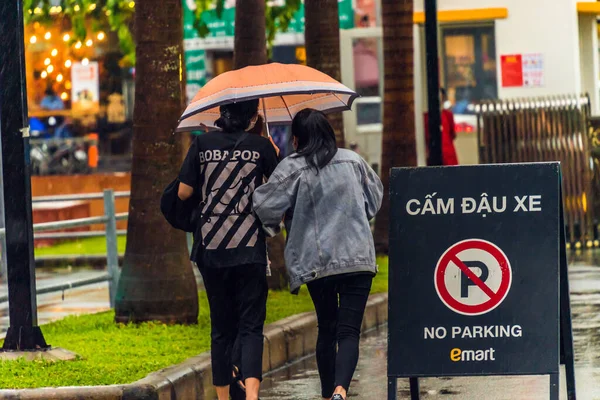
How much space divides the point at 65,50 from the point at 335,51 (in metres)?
23.7

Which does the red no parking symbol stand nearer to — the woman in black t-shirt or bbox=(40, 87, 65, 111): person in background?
the woman in black t-shirt

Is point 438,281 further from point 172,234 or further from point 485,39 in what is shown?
point 485,39

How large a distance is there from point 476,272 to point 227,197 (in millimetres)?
1383

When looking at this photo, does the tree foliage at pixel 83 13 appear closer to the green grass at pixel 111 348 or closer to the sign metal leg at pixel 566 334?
the green grass at pixel 111 348

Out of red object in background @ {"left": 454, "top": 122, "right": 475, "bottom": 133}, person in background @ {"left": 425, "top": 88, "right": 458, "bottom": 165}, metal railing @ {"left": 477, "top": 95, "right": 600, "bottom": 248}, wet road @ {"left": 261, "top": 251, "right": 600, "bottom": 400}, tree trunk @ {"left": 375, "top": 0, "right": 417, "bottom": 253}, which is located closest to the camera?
wet road @ {"left": 261, "top": 251, "right": 600, "bottom": 400}

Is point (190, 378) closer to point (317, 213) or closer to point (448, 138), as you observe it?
point (317, 213)

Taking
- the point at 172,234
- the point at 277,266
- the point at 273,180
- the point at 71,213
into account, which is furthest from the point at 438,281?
the point at 71,213

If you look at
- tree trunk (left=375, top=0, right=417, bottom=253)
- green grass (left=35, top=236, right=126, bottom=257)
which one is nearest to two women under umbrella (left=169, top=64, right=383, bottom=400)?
tree trunk (left=375, top=0, right=417, bottom=253)

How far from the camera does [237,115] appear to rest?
7.27 meters

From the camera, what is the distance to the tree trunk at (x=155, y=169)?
32.9ft

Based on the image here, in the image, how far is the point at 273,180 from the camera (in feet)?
22.8

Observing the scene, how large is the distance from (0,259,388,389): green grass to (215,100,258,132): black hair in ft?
5.54

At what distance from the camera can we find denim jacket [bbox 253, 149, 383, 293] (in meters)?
6.88

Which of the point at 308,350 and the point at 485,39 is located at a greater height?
the point at 485,39
